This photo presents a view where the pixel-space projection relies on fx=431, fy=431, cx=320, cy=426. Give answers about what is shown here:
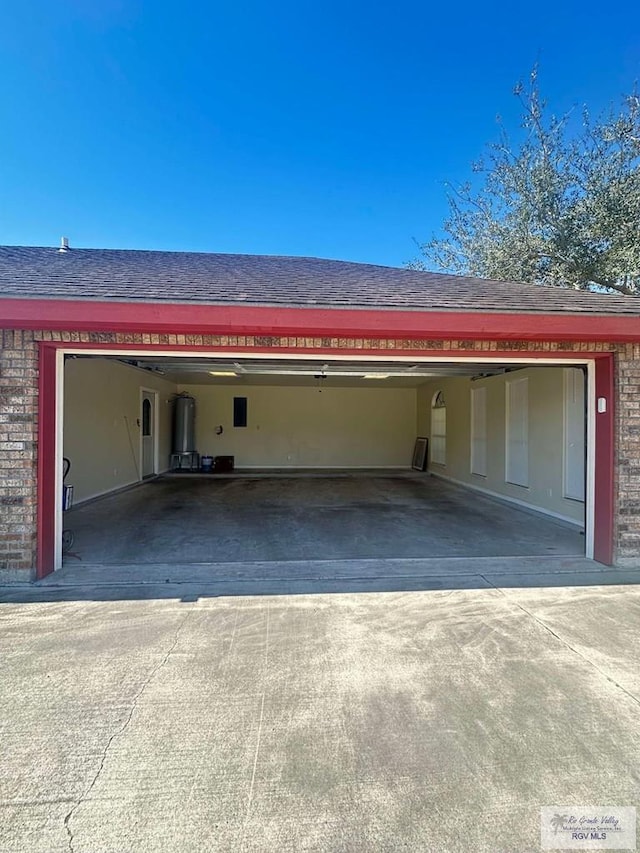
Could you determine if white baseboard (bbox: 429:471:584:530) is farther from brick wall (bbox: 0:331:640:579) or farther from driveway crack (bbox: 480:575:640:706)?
driveway crack (bbox: 480:575:640:706)

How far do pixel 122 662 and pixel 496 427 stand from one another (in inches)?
338

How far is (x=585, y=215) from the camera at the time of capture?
10617 millimetres

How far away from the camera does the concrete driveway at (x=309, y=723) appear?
1676 mm

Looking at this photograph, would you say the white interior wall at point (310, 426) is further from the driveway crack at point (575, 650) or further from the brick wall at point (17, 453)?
the driveway crack at point (575, 650)

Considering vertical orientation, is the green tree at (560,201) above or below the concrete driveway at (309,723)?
above

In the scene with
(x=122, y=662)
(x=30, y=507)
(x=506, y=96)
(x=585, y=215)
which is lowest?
(x=122, y=662)

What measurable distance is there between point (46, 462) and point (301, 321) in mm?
2926

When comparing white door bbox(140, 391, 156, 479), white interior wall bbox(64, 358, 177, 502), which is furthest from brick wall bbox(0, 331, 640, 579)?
white door bbox(140, 391, 156, 479)

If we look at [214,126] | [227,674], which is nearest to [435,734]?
[227,674]

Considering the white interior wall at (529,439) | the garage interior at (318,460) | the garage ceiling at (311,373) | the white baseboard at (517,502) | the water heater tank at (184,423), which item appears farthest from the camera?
the water heater tank at (184,423)

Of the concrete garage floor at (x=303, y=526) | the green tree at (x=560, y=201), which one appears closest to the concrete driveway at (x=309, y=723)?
the concrete garage floor at (x=303, y=526)

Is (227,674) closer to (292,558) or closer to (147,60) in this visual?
(292,558)

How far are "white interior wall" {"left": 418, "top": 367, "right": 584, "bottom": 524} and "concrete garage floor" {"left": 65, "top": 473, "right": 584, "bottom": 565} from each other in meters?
0.40

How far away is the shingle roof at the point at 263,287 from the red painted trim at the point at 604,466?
78cm
